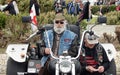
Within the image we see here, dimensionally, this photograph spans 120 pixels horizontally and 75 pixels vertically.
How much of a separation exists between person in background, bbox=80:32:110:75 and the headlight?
3.48 feet

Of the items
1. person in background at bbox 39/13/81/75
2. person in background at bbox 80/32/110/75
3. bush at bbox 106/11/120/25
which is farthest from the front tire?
bush at bbox 106/11/120/25

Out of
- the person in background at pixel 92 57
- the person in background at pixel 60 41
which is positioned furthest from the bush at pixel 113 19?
the person in background at pixel 60 41

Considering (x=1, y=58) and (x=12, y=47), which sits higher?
(x=12, y=47)

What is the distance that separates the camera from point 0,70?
425 inches

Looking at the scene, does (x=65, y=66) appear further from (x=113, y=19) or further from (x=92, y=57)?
(x=113, y=19)

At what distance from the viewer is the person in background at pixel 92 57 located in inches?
297

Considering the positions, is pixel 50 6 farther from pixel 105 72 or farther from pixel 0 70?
pixel 105 72

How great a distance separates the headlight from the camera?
6.40 metres

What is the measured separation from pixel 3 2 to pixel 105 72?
18118mm

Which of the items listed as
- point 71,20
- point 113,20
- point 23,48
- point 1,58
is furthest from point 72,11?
point 23,48

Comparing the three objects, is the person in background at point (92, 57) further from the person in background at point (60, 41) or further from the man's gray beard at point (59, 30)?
the man's gray beard at point (59, 30)

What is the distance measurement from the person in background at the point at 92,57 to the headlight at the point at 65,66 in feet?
3.48

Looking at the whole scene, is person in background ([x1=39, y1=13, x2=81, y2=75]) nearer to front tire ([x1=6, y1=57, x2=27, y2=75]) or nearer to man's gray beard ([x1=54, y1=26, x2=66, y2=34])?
man's gray beard ([x1=54, y1=26, x2=66, y2=34])

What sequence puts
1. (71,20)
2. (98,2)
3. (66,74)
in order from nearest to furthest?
(66,74) < (71,20) < (98,2)
